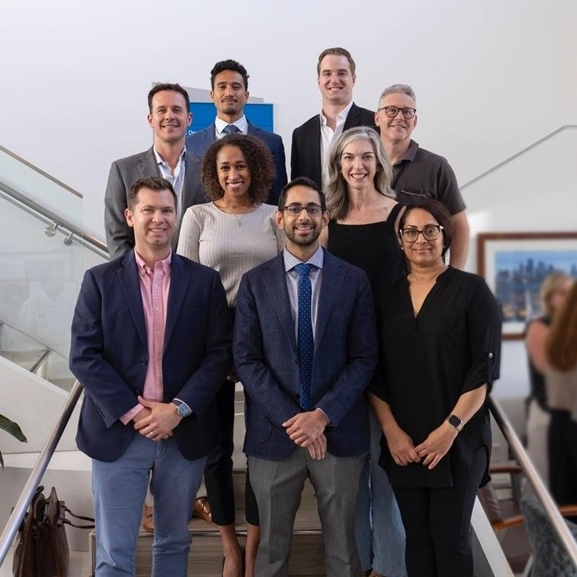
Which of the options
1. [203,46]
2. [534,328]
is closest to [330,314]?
[534,328]

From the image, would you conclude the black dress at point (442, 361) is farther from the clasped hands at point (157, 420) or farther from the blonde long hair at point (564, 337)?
the blonde long hair at point (564, 337)

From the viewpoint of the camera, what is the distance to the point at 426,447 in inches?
87.3

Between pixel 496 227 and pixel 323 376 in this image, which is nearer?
pixel 496 227

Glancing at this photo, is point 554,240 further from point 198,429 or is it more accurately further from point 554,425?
point 198,429

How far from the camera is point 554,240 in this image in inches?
28.6

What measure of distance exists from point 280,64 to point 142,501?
13.5 ft

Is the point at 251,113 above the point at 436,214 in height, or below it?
above

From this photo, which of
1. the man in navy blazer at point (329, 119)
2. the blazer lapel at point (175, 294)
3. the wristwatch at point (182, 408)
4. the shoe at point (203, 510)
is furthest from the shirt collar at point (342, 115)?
the shoe at point (203, 510)

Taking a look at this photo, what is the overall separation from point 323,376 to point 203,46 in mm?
4043

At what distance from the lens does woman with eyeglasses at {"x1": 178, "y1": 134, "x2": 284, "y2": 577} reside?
2.56m

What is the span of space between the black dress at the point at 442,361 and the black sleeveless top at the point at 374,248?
220 millimetres

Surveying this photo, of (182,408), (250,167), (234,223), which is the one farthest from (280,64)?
(182,408)

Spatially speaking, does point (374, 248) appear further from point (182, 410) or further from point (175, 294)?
point (182, 410)

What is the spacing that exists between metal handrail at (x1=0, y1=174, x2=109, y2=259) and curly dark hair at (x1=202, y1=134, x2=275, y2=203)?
191 cm
